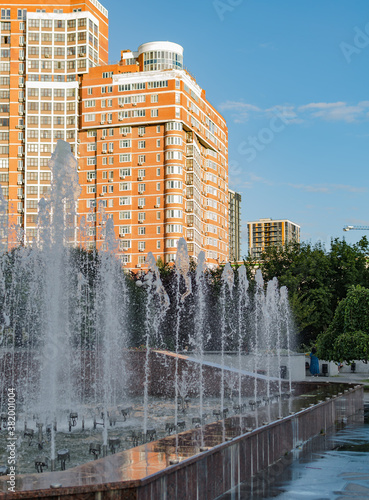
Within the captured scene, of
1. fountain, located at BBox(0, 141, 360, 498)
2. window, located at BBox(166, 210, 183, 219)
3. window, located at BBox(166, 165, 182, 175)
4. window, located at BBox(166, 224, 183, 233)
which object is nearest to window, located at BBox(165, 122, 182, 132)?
window, located at BBox(166, 165, 182, 175)

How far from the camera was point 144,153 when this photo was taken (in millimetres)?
63469

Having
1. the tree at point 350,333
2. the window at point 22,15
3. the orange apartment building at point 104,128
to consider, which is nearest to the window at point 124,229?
the orange apartment building at point 104,128

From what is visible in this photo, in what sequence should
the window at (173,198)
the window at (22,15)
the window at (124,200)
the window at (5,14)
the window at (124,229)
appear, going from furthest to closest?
the window at (5,14), the window at (22,15), the window at (124,200), the window at (124,229), the window at (173,198)

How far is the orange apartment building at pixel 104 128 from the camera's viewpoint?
62438 mm

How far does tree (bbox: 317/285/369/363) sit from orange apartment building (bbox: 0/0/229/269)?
3757 cm

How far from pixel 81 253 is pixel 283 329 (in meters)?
12.0

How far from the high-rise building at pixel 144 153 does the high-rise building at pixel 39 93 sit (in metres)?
2.05

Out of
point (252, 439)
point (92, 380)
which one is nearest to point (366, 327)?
point (92, 380)

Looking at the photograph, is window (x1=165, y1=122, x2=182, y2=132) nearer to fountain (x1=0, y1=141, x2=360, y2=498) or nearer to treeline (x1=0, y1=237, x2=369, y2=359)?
fountain (x1=0, y1=141, x2=360, y2=498)

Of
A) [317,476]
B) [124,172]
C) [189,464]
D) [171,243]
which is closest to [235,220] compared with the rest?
[124,172]

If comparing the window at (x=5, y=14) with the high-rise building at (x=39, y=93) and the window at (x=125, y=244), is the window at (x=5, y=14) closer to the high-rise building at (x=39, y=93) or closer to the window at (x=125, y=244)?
the high-rise building at (x=39, y=93)

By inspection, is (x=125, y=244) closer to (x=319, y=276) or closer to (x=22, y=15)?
(x=22, y=15)

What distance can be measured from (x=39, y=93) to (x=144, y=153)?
40.0ft

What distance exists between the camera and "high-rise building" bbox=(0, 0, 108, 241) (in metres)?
64.8
